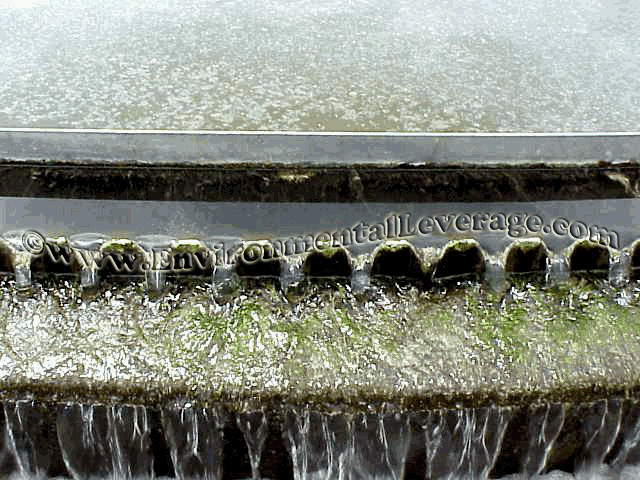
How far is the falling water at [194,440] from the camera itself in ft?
5.98

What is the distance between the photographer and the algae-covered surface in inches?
68.7

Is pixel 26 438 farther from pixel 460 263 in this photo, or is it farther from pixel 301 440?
pixel 460 263

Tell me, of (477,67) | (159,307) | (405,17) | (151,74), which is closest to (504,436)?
(159,307)

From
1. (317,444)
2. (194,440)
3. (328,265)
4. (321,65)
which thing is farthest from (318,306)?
(321,65)

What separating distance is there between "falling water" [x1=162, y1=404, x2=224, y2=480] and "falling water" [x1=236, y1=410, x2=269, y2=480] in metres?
0.06

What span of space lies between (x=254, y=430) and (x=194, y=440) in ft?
0.55

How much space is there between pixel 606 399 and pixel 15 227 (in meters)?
1.69

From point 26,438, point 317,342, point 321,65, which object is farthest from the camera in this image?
point 321,65

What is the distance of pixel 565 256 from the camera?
6.76 ft

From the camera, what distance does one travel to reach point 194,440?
1885 mm

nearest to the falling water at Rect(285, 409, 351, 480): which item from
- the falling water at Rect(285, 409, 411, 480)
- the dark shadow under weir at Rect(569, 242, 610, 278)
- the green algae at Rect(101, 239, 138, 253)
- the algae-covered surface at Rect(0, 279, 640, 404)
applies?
the falling water at Rect(285, 409, 411, 480)

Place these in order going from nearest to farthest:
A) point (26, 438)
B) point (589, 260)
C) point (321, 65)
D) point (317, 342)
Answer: point (317, 342) < point (26, 438) < point (589, 260) < point (321, 65)

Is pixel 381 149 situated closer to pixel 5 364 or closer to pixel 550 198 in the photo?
pixel 550 198

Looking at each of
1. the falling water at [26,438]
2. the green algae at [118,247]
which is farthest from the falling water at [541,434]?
the falling water at [26,438]
